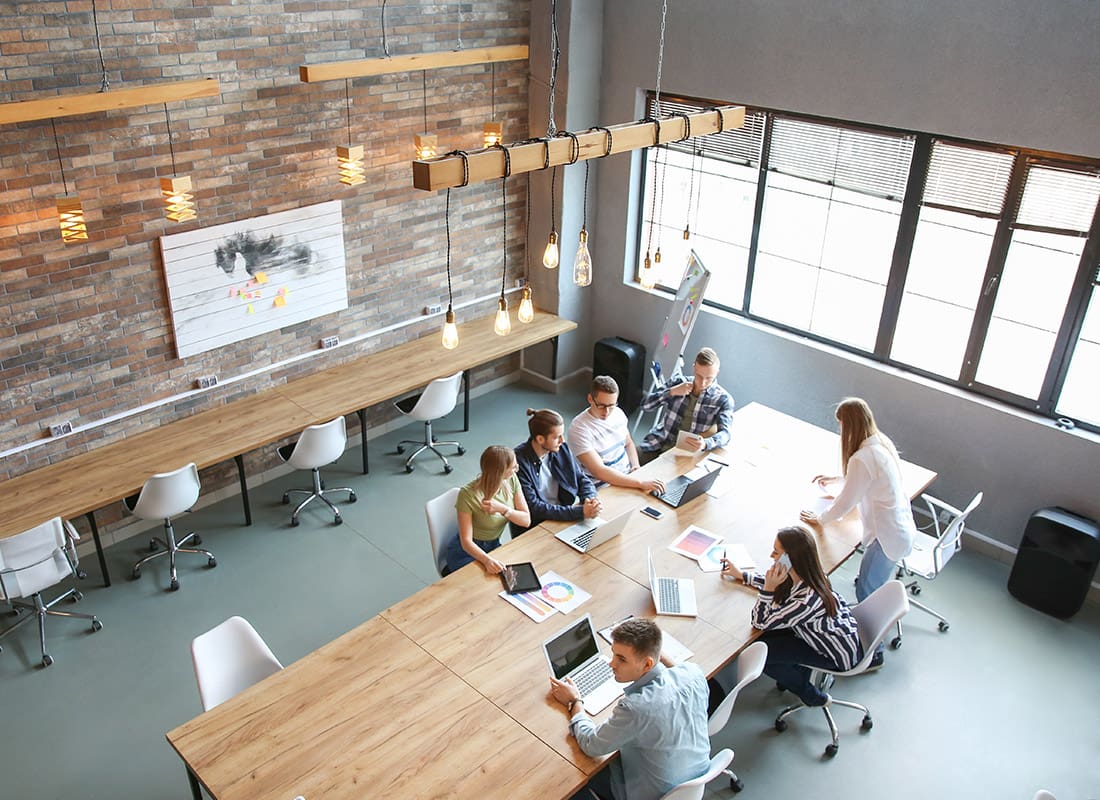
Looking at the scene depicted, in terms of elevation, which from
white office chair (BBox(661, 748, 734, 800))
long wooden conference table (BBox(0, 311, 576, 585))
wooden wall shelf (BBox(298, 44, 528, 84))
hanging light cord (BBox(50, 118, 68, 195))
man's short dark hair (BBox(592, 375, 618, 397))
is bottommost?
long wooden conference table (BBox(0, 311, 576, 585))

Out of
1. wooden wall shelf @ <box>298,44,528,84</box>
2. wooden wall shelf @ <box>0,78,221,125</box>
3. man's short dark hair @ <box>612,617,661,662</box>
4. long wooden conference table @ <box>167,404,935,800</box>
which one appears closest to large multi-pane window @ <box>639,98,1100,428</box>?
wooden wall shelf @ <box>298,44,528,84</box>

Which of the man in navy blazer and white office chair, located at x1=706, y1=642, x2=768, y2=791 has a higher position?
the man in navy blazer

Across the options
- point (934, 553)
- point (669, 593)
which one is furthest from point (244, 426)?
point (934, 553)

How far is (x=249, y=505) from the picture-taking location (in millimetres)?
6816

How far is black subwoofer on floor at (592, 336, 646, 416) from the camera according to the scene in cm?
827

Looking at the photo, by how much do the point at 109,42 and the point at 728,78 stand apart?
436 centimetres

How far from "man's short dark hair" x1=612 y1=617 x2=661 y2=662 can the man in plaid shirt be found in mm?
2494

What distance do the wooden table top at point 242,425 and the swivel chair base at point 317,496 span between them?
1.61 ft

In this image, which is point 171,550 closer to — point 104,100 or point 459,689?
point 104,100

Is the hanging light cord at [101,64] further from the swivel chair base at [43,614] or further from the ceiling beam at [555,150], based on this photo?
the swivel chair base at [43,614]

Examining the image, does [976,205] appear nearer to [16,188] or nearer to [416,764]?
[416,764]

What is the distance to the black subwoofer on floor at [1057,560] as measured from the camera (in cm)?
584

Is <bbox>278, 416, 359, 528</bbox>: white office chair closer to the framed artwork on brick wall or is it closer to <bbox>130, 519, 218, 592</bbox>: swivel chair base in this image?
<bbox>130, 519, 218, 592</bbox>: swivel chair base

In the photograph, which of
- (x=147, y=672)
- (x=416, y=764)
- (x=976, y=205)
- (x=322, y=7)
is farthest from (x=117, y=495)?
(x=976, y=205)
